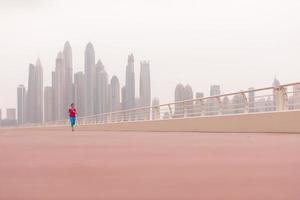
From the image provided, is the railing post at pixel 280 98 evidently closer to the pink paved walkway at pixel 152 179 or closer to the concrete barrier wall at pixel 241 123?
the concrete barrier wall at pixel 241 123

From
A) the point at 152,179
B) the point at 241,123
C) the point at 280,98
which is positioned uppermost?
the point at 280,98

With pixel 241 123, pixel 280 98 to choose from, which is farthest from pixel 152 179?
pixel 241 123

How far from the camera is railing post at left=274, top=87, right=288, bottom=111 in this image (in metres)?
13.4

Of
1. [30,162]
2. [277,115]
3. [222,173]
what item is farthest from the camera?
[277,115]

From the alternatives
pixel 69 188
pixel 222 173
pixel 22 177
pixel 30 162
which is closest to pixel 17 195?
pixel 69 188

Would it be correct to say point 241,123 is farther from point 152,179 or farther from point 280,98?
point 152,179

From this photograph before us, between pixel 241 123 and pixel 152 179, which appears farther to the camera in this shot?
pixel 241 123

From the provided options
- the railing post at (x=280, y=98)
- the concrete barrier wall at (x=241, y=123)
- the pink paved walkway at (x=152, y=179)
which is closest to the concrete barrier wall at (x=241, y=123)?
the concrete barrier wall at (x=241, y=123)

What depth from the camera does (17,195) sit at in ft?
9.32

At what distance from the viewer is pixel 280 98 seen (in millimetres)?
13625

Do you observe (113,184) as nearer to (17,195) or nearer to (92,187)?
(92,187)

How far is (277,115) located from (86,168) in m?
10.0

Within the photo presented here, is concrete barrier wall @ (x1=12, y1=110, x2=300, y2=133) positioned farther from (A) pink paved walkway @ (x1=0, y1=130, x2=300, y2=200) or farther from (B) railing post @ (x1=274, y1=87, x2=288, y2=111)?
(A) pink paved walkway @ (x1=0, y1=130, x2=300, y2=200)

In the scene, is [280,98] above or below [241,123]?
above
